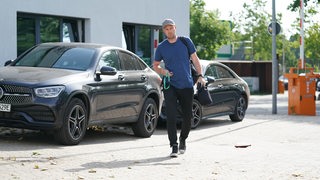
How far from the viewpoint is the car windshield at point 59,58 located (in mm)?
10461

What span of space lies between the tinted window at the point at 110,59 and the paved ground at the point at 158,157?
125cm

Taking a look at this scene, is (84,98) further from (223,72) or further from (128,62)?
(223,72)

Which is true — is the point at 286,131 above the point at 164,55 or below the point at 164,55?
below

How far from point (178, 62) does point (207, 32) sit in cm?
4169

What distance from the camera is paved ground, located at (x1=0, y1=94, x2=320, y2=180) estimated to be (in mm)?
7465

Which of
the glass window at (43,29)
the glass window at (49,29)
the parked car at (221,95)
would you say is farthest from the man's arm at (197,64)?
the glass window at (49,29)

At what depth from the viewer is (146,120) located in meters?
11.6

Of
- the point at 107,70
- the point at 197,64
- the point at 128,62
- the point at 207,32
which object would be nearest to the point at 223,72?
the point at 128,62

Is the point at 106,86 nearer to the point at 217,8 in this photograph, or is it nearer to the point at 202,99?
the point at 202,99

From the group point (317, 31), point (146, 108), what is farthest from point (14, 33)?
point (317, 31)

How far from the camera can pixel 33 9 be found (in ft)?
53.6

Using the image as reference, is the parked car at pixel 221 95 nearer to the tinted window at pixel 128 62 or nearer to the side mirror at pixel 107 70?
the tinted window at pixel 128 62

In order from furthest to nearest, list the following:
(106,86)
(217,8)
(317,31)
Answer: (217,8)
(317,31)
(106,86)

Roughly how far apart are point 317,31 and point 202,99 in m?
42.6
